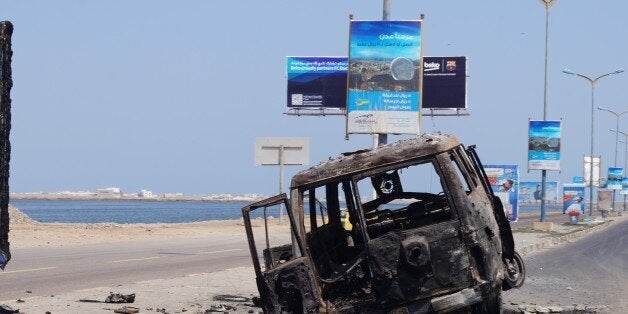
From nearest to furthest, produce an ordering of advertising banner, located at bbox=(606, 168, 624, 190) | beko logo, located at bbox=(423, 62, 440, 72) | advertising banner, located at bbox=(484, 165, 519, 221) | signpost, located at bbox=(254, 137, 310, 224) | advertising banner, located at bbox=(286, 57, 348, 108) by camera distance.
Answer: signpost, located at bbox=(254, 137, 310, 224) < advertising banner, located at bbox=(484, 165, 519, 221) < beko logo, located at bbox=(423, 62, 440, 72) < advertising banner, located at bbox=(286, 57, 348, 108) < advertising banner, located at bbox=(606, 168, 624, 190)

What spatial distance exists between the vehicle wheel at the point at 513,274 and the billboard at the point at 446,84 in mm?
41178

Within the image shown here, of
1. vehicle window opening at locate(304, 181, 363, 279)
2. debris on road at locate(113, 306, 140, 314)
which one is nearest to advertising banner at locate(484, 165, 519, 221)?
debris on road at locate(113, 306, 140, 314)

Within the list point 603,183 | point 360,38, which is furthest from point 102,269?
point 603,183

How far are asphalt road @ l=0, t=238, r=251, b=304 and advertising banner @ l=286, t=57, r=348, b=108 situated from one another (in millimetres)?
21622

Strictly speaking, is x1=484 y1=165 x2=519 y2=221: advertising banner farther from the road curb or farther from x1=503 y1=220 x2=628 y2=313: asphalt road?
x1=503 y1=220 x2=628 y2=313: asphalt road

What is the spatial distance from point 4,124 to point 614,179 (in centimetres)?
9199

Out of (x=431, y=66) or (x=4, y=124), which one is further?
(x=431, y=66)

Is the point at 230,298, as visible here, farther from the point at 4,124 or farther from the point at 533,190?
the point at 533,190

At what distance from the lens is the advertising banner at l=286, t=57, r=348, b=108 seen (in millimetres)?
52125

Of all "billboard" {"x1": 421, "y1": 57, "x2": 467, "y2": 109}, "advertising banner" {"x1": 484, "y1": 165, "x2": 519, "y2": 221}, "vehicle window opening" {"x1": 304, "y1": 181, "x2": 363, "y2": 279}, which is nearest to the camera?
"vehicle window opening" {"x1": 304, "y1": 181, "x2": 363, "y2": 279}

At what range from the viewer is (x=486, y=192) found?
9445mm

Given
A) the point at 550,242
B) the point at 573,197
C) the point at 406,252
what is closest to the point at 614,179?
the point at 573,197

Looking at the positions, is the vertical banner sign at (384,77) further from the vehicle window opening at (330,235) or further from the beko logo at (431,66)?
the beko logo at (431,66)

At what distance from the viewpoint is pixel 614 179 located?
93875mm
